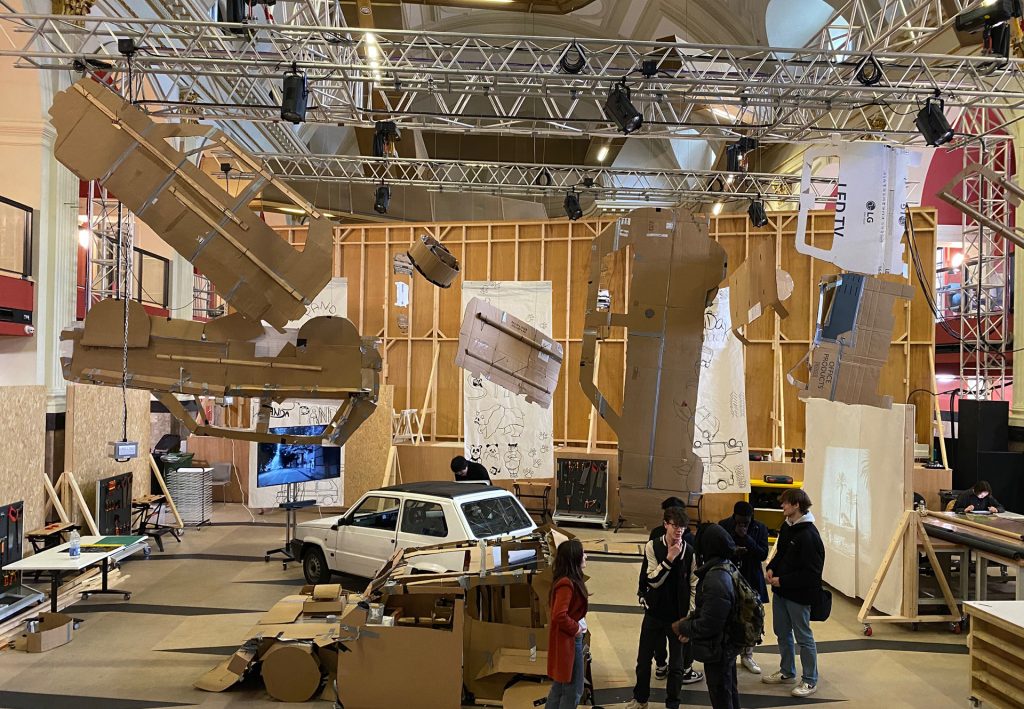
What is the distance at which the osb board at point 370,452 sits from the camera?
12891mm

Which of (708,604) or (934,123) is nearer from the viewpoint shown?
(708,604)

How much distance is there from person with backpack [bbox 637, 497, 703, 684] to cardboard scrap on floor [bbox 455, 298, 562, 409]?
186 cm

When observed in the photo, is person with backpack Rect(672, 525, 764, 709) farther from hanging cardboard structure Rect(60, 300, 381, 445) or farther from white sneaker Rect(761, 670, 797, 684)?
hanging cardboard structure Rect(60, 300, 381, 445)

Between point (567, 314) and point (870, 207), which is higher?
point (567, 314)

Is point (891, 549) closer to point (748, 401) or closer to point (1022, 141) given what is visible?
point (748, 401)

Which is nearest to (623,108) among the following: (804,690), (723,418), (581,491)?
(723,418)

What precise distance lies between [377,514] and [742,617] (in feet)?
15.5

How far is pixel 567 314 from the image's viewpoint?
15.1 metres

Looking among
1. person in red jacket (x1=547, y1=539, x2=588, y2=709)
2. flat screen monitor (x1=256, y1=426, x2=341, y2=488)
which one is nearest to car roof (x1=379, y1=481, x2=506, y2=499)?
flat screen monitor (x1=256, y1=426, x2=341, y2=488)

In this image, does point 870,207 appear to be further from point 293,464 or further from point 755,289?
point 293,464

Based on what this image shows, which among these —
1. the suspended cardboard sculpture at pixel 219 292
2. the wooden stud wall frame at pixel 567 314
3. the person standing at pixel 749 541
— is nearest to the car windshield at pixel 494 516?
the suspended cardboard sculpture at pixel 219 292

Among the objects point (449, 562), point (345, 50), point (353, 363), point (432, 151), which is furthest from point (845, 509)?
point (432, 151)

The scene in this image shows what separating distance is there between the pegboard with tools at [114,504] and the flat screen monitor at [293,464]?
2.34 metres

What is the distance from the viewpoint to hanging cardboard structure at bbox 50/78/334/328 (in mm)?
4934
